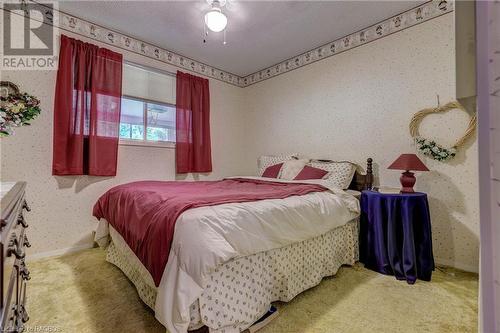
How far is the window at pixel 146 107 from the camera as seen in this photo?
3020mm

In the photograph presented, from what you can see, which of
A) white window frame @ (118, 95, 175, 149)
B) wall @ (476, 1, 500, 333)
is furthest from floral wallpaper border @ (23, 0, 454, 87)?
wall @ (476, 1, 500, 333)

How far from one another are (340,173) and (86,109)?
2.97 m

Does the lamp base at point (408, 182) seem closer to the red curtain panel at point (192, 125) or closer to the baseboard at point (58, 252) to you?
the red curtain panel at point (192, 125)

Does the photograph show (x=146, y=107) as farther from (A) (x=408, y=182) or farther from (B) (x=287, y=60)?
(A) (x=408, y=182)

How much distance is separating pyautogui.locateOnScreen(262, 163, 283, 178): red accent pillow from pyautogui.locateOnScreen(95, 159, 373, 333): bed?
1.06 metres

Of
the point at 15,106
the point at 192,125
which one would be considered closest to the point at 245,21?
the point at 192,125

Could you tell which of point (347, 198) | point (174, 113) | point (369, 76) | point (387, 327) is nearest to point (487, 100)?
point (387, 327)

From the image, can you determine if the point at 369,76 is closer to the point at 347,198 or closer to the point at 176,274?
the point at 347,198

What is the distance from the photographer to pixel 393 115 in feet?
8.39

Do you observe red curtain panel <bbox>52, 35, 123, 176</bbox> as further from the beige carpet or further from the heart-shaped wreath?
the heart-shaped wreath

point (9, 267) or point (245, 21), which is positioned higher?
point (245, 21)

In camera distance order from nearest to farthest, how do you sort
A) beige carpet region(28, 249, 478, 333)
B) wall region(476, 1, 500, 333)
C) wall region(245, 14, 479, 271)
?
wall region(476, 1, 500, 333), beige carpet region(28, 249, 478, 333), wall region(245, 14, 479, 271)

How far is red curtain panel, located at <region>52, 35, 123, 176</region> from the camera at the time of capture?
2.46 m

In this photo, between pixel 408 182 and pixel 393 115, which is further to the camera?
pixel 393 115
